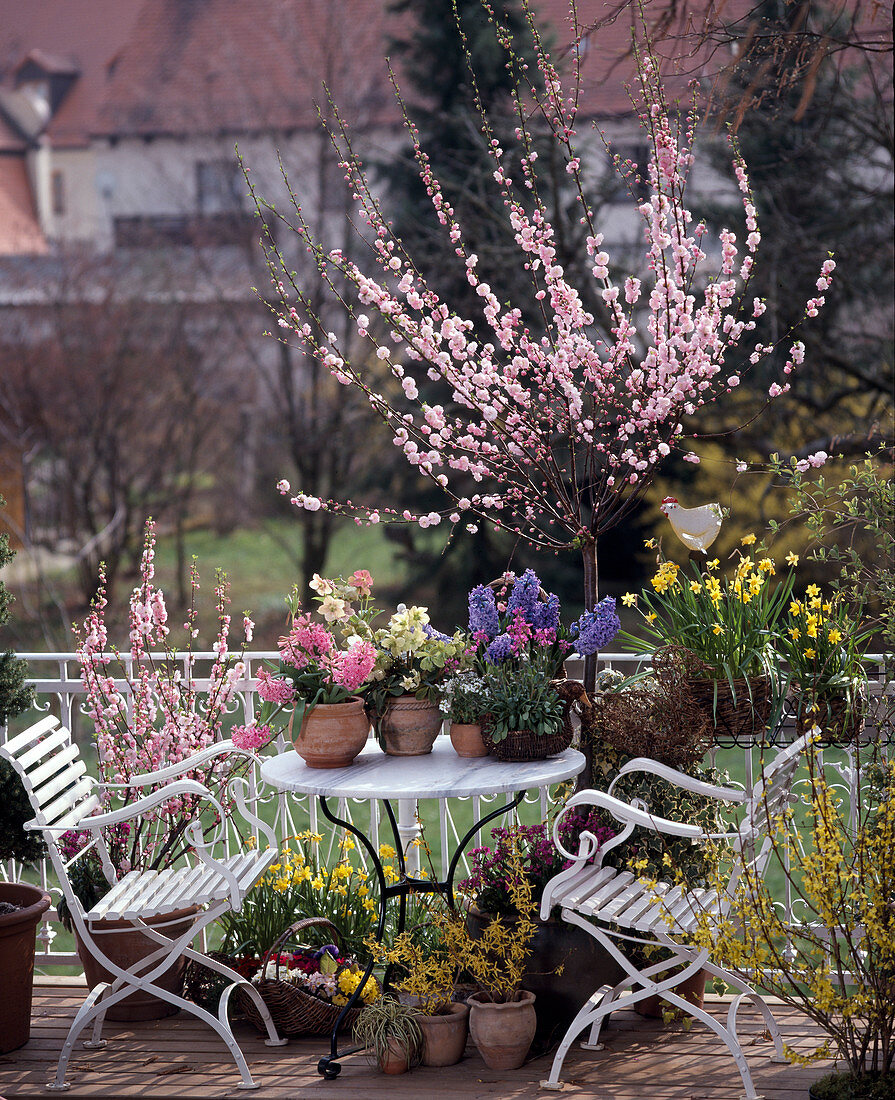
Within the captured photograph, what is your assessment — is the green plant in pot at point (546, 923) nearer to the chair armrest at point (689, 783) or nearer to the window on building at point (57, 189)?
the chair armrest at point (689, 783)

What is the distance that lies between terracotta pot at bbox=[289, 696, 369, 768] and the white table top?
0.12ft

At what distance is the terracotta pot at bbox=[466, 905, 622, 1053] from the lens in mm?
3477

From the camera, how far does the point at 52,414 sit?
13.6m

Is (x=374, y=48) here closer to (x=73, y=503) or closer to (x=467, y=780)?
(x=73, y=503)

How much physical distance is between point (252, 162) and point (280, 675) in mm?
11787

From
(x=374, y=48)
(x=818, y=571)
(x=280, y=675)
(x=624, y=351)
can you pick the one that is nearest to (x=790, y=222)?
(x=818, y=571)

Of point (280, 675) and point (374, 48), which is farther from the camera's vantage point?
point (374, 48)

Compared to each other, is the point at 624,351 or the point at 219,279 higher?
the point at 219,279

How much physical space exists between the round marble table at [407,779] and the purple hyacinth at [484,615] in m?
0.39

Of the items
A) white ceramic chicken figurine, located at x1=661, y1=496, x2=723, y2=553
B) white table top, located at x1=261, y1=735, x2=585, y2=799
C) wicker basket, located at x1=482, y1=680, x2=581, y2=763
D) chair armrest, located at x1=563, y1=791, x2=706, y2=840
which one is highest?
white ceramic chicken figurine, located at x1=661, y1=496, x2=723, y2=553

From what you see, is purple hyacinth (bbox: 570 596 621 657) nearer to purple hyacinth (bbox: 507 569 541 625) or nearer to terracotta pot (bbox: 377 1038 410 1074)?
purple hyacinth (bbox: 507 569 541 625)

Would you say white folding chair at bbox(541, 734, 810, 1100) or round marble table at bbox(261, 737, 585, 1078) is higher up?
round marble table at bbox(261, 737, 585, 1078)

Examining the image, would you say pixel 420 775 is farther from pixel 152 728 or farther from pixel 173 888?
pixel 152 728

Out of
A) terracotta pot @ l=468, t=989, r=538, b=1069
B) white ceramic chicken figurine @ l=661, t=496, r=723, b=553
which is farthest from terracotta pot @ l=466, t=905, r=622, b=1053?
white ceramic chicken figurine @ l=661, t=496, r=723, b=553
